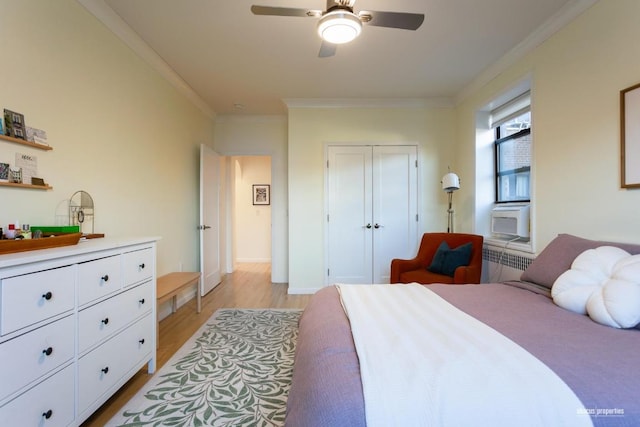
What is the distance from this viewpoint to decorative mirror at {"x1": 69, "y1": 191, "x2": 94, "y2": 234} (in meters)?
1.82

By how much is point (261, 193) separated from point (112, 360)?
188 inches

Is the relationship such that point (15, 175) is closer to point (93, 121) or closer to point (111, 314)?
point (93, 121)

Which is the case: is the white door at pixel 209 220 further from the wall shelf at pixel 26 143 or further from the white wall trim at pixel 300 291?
the wall shelf at pixel 26 143

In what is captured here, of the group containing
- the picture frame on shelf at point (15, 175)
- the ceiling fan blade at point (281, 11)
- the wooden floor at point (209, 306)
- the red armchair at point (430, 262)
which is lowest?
the wooden floor at point (209, 306)

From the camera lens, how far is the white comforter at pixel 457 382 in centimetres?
73

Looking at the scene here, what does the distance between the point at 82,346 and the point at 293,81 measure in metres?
2.98

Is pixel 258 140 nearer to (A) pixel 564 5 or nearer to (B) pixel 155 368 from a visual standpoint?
(B) pixel 155 368

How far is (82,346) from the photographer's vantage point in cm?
133

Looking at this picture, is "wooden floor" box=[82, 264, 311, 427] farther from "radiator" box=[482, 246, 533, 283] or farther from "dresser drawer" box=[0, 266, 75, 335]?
"radiator" box=[482, 246, 533, 283]

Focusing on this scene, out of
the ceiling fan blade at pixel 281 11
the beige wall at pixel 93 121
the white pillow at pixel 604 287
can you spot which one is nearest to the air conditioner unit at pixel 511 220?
the white pillow at pixel 604 287

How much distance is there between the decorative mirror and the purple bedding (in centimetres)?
167

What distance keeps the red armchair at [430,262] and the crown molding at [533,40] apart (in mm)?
1732

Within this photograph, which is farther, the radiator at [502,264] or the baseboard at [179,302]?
the baseboard at [179,302]

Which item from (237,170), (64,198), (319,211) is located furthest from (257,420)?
(237,170)
